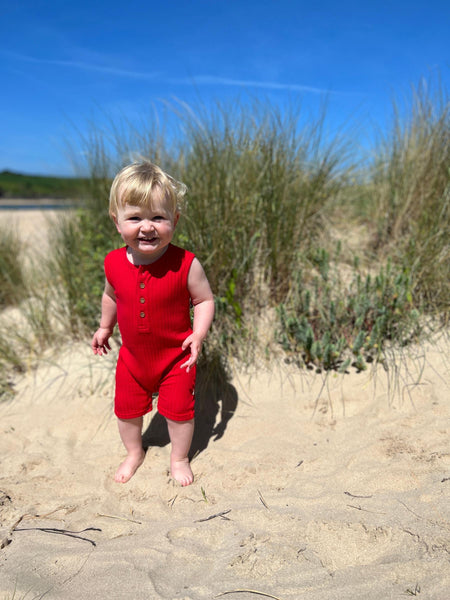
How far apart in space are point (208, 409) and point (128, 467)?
2.05 feet

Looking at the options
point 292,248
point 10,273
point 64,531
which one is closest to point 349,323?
point 292,248

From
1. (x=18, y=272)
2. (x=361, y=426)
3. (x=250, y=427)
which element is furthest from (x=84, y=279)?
(x=361, y=426)

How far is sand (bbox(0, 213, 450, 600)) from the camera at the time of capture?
1486 mm

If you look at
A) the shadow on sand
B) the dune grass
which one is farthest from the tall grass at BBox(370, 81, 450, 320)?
the shadow on sand

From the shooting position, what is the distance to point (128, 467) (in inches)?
84.8

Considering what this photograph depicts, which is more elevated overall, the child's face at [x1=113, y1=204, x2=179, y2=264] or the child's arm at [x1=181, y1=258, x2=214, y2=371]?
the child's face at [x1=113, y1=204, x2=179, y2=264]

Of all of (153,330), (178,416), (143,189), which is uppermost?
(143,189)

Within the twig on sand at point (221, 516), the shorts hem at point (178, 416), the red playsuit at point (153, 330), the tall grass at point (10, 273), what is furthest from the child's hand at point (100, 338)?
the tall grass at point (10, 273)

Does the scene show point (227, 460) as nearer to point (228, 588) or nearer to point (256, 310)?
point (228, 588)

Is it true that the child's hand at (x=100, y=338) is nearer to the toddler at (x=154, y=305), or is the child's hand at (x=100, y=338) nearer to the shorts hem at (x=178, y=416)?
the toddler at (x=154, y=305)

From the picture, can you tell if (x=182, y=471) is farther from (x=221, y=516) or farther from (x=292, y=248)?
(x=292, y=248)

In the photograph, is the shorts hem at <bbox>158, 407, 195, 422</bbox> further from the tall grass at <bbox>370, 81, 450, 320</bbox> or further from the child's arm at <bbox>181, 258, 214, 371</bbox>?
the tall grass at <bbox>370, 81, 450, 320</bbox>

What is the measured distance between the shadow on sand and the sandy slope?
0.04 ft

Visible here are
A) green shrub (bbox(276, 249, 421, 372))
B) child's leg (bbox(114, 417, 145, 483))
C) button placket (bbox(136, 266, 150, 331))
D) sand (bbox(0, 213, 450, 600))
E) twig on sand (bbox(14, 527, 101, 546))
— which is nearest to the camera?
sand (bbox(0, 213, 450, 600))
